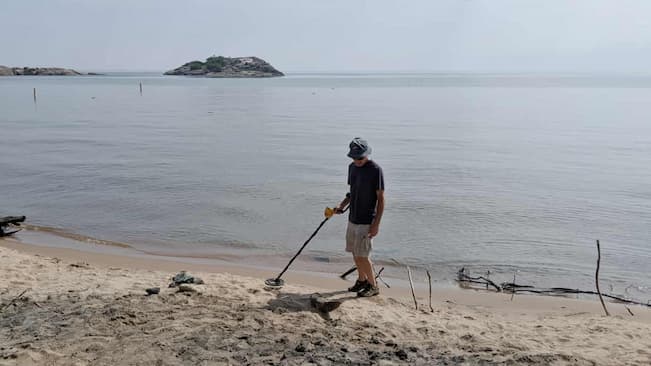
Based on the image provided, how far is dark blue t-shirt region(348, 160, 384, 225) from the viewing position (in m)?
6.87

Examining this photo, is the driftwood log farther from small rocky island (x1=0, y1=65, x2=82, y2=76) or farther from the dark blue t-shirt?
small rocky island (x1=0, y1=65, x2=82, y2=76)

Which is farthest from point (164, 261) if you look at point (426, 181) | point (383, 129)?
point (383, 129)

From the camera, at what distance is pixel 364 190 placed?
22.8ft

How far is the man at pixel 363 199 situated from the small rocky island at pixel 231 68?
16659cm

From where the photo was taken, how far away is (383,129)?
34.6m

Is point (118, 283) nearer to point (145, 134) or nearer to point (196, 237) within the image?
point (196, 237)

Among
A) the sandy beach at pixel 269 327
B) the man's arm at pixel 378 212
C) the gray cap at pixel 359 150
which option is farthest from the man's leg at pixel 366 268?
the gray cap at pixel 359 150

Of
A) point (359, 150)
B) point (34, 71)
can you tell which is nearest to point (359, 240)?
point (359, 150)

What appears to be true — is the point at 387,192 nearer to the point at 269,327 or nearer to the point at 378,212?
the point at 378,212

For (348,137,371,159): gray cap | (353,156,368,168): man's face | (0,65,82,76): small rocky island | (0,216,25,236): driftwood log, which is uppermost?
(0,65,82,76): small rocky island

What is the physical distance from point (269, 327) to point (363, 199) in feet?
6.15

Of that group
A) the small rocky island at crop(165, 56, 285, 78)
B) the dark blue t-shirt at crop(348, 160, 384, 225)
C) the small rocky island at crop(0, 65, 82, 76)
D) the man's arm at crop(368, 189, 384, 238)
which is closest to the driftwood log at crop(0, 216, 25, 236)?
the dark blue t-shirt at crop(348, 160, 384, 225)

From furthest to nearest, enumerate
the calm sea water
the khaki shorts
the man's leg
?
the calm sea water, the man's leg, the khaki shorts

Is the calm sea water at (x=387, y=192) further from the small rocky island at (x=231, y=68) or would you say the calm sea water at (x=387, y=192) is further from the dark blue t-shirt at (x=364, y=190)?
the small rocky island at (x=231, y=68)
